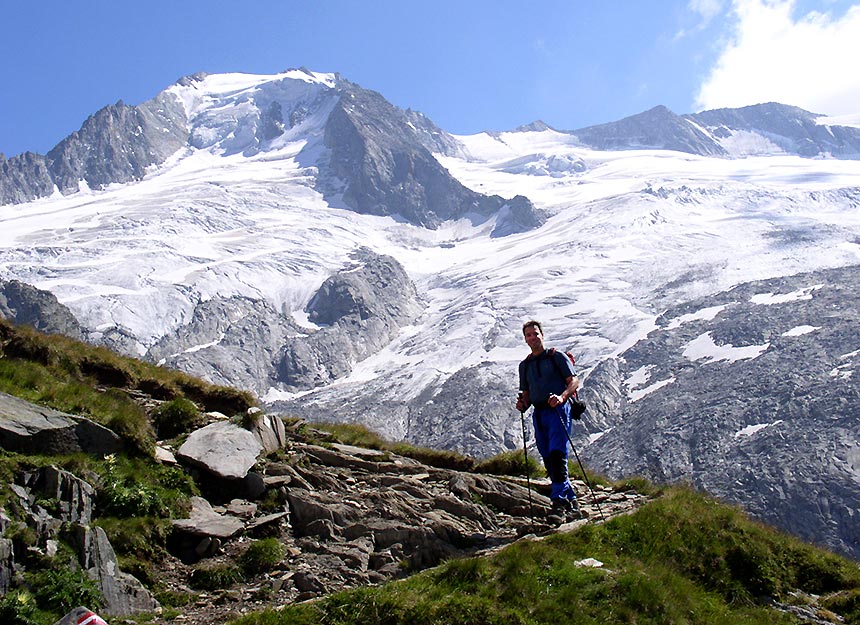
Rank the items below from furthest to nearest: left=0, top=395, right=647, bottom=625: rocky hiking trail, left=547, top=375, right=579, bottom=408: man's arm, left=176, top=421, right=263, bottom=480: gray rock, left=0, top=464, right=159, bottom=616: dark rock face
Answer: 1. left=176, top=421, right=263, bottom=480: gray rock
2. left=547, top=375, right=579, bottom=408: man's arm
3. left=0, top=395, right=647, bottom=625: rocky hiking trail
4. left=0, top=464, right=159, bottom=616: dark rock face

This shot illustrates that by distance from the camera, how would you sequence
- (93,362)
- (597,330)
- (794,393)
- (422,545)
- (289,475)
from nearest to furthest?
1. (422,545)
2. (289,475)
3. (93,362)
4. (794,393)
5. (597,330)

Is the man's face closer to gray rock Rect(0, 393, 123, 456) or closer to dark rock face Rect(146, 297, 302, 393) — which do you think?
gray rock Rect(0, 393, 123, 456)

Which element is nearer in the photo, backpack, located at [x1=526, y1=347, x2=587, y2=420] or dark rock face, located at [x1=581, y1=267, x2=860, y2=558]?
backpack, located at [x1=526, y1=347, x2=587, y2=420]

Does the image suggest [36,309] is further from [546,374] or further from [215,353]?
[546,374]

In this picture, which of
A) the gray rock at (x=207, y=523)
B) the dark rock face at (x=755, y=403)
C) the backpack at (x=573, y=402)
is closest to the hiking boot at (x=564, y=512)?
the backpack at (x=573, y=402)

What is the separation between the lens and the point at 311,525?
412 inches

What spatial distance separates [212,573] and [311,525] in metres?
1.73

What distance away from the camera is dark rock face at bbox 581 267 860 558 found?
103812mm

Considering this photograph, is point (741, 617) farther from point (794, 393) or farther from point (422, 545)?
point (794, 393)

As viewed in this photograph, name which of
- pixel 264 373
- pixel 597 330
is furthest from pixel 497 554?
pixel 264 373

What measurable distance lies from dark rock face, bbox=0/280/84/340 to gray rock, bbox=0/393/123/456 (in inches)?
6007

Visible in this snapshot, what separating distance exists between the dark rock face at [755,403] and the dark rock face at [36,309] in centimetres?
10756

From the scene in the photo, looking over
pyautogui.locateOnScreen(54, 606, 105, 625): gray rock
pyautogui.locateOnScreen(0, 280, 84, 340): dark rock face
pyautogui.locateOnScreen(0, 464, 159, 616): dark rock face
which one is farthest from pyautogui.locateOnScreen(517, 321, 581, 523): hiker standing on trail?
pyautogui.locateOnScreen(0, 280, 84, 340): dark rock face

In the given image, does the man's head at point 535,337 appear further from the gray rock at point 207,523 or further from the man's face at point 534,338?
the gray rock at point 207,523
